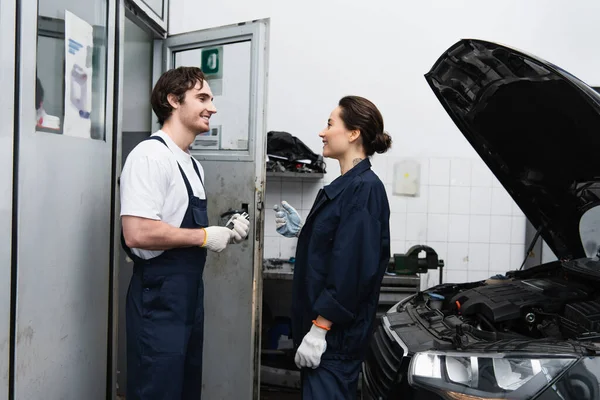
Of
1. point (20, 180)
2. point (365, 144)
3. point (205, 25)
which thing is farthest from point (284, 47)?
point (20, 180)

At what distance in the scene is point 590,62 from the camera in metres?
3.69

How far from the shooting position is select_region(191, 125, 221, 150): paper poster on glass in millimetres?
2650

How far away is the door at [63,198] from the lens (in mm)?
1549

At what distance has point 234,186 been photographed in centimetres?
255

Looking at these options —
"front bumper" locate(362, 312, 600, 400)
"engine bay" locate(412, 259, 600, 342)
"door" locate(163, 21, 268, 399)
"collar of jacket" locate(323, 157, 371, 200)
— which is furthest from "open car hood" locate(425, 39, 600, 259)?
"door" locate(163, 21, 268, 399)

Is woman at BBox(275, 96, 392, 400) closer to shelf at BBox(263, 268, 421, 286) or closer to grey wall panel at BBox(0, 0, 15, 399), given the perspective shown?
grey wall panel at BBox(0, 0, 15, 399)

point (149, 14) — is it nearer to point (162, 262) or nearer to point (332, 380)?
point (162, 262)

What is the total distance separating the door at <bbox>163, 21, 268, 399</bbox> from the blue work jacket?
78cm

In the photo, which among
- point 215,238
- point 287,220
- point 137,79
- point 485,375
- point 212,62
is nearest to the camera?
point 485,375

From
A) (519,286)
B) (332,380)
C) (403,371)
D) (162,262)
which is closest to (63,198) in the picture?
(162,262)

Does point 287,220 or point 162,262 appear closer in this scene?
point 162,262

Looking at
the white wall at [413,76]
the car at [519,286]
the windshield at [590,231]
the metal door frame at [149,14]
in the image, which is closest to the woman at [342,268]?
the car at [519,286]

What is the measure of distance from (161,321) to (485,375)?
1.04 m

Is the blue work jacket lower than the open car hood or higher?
lower
